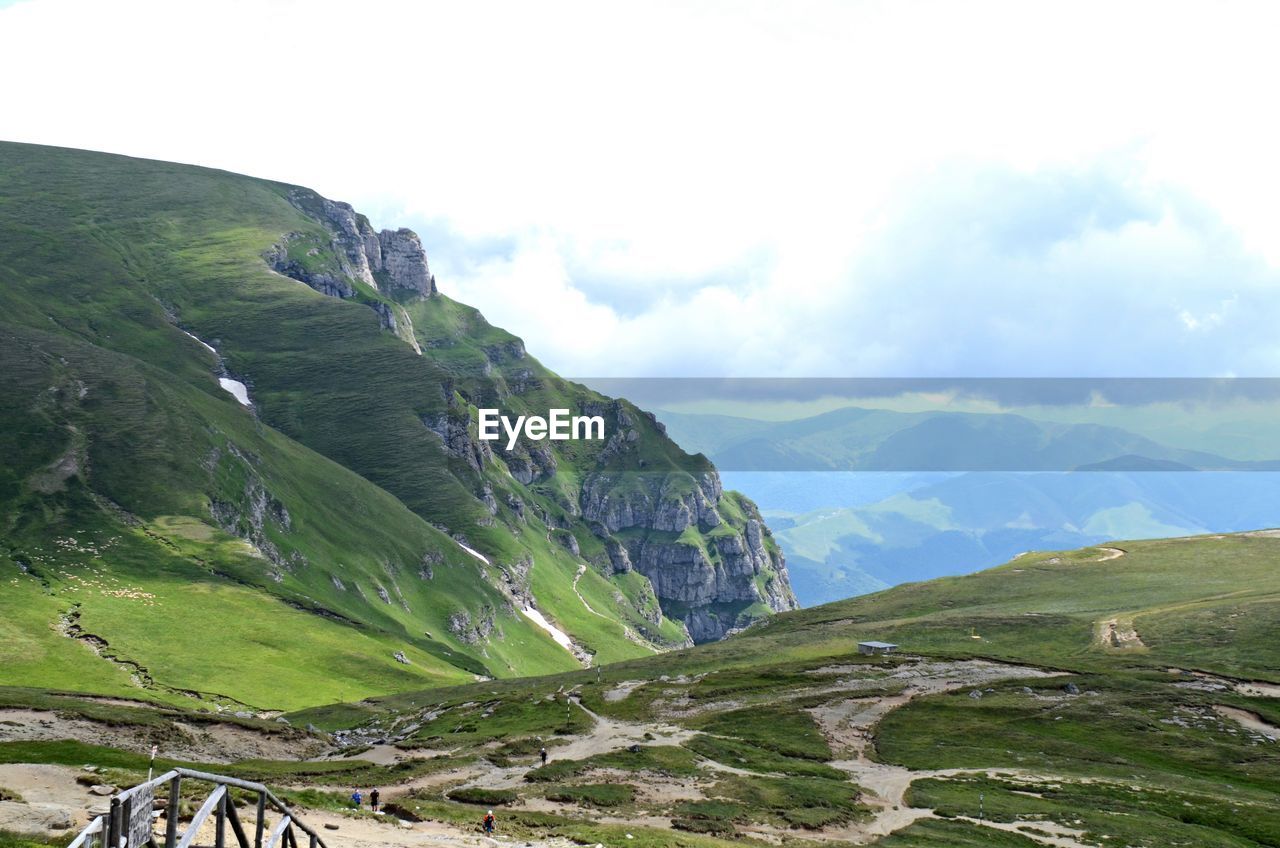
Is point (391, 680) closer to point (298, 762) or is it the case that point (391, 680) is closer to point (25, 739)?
point (298, 762)

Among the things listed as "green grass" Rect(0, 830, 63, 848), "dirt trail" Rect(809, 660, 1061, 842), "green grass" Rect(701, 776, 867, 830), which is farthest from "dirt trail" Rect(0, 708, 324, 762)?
"dirt trail" Rect(809, 660, 1061, 842)

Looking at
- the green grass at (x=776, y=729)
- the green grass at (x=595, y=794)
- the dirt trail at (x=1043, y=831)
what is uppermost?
the green grass at (x=595, y=794)

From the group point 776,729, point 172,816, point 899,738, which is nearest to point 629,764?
point 776,729

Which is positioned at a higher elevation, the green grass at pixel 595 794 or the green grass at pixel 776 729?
the green grass at pixel 595 794

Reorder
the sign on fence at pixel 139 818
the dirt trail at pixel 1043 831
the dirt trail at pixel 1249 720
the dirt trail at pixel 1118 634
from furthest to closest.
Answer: the dirt trail at pixel 1118 634
the dirt trail at pixel 1249 720
the dirt trail at pixel 1043 831
the sign on fence at pixel 139 818

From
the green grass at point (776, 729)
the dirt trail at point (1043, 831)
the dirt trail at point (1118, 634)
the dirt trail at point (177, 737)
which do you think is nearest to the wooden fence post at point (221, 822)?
the dirt trail at point (1043, 831)

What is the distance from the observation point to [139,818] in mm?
21703

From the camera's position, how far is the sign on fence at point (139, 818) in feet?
69.6

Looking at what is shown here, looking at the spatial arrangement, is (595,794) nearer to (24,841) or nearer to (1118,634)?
(24,841)

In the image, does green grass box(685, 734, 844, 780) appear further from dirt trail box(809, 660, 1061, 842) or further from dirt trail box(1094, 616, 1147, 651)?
dirt trail box(1094, 616, 1147, 651)

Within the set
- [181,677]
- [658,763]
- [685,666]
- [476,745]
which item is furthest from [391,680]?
[658,763]

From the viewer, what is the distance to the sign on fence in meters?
21.2

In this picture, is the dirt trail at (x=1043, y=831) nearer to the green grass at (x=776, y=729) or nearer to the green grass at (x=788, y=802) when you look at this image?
the green grass at (x=788, y=802)

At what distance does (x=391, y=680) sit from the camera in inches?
7411
